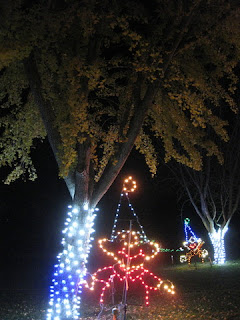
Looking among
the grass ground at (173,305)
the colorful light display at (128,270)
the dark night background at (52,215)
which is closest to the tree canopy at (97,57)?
the colorful light display at (128,270)

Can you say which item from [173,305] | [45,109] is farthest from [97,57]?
[173,305]

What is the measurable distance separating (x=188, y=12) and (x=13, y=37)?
11.0 ft

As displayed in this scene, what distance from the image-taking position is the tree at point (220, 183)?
19500 millimetres

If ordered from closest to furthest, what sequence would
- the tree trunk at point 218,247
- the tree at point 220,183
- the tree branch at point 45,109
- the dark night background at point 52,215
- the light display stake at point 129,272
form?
the light display stake at point 129,272 < the tree branch at point 45,109 < the tree at point 220,183 < the tree trunk at point 218,247 < the dark night background at point 52,215

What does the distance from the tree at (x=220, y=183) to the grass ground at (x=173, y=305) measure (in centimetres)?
834

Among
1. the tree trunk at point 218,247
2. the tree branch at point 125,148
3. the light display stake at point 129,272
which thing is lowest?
the light display stake at point 129,272

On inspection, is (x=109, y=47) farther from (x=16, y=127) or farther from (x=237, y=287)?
(x=237, y=287)

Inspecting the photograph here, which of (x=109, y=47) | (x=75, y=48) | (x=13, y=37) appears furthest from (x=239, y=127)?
(x=13, y=37)

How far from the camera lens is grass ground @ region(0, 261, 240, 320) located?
25.8 ft

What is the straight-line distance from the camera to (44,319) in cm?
811

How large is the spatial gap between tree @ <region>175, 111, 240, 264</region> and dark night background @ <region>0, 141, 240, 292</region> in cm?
261

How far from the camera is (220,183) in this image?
67.8 feet

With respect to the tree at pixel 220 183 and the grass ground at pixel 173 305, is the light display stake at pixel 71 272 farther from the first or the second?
the tree at pixel 220 183

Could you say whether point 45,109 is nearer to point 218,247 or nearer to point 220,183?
point 218,247
